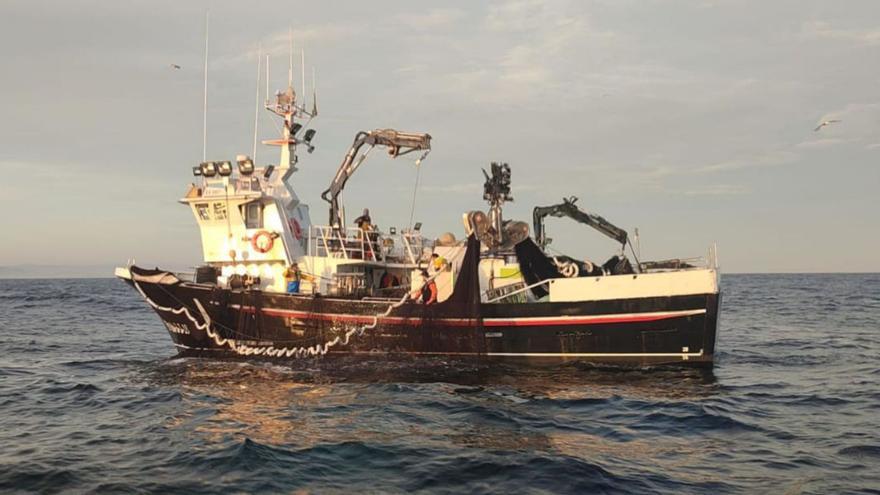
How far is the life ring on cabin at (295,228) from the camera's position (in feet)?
73.5

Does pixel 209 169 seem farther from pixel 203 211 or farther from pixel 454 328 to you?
pixel 454 328

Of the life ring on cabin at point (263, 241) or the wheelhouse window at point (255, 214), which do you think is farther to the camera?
the wheelhouse window at point (255, 214)

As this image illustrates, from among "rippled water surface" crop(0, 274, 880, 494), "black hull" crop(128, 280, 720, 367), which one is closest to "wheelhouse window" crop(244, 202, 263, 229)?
"black hull" crop(128, 280, 720, 367)

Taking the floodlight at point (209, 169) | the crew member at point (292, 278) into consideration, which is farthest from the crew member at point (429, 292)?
the floodlight at point (209, 169)

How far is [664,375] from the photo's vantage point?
17234mm

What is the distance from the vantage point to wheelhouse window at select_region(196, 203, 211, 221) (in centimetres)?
2225

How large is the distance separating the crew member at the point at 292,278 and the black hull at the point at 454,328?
589 mm

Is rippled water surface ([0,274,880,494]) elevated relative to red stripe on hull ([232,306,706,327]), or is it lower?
lower

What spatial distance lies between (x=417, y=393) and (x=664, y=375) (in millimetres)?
6636

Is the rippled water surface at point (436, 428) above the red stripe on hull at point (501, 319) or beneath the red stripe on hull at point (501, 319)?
beneath

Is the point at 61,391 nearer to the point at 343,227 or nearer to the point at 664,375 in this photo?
the point at 343,227

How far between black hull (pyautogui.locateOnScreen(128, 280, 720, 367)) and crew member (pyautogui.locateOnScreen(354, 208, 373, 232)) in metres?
4.05

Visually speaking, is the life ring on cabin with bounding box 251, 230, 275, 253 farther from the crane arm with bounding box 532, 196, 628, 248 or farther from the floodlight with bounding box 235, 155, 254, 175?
Answer: the crane arm with bounding box 532, 196, 628, 248

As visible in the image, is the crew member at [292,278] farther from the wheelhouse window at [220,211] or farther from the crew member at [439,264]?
the crew member at [439,264]
